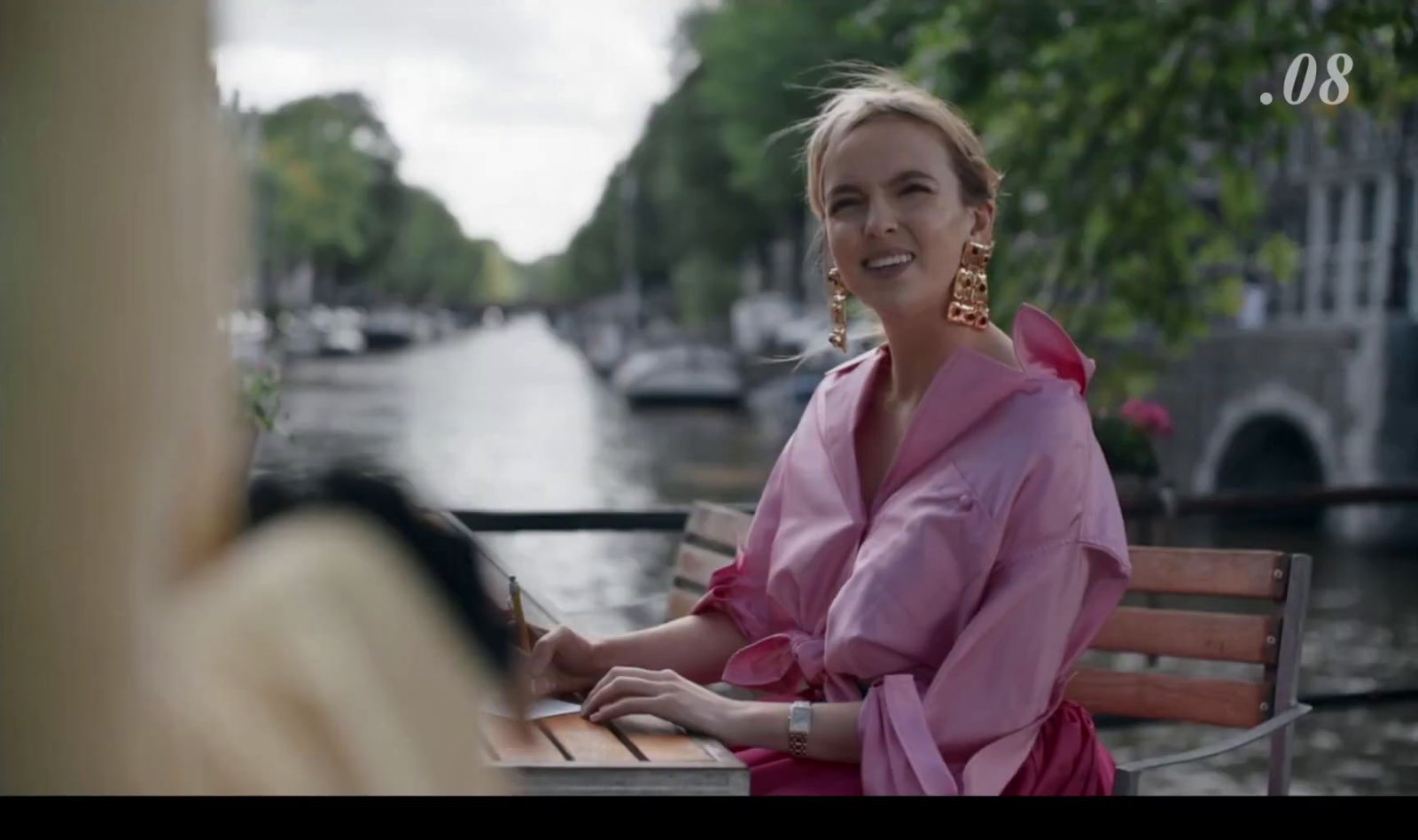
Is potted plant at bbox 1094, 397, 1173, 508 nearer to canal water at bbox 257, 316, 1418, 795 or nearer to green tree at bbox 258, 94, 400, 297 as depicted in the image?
canal water at bbox 257, 316, 1418, 795

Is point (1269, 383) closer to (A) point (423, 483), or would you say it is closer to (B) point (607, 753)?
(B) point (607, 753)

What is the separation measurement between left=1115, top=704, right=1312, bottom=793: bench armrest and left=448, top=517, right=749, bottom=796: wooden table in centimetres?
59

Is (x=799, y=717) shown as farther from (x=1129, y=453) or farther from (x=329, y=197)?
(x=329, y=197)

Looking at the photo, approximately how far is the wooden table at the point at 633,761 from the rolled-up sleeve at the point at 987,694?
202mm

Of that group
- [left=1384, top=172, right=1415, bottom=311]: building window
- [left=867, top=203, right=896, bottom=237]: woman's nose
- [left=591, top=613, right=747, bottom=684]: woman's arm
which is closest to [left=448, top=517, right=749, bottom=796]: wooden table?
[left=591, top=613, right=747, bottom=684]: woman's arm

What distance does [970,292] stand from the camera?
2.21 m

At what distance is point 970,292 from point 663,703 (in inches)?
25.9

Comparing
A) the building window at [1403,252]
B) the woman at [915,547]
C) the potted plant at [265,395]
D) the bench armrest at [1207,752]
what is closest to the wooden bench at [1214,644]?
the bench armrest at [1207,752]

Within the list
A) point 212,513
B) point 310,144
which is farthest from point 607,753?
point 310,144

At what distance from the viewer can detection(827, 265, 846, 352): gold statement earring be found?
7.59 feet

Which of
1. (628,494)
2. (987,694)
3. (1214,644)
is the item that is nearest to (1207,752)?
(1214,644)

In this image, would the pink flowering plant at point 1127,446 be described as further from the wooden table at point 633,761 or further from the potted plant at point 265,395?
the wooden table at point 633,761

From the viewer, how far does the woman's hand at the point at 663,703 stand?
6.61ft

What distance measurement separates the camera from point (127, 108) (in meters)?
0.53
